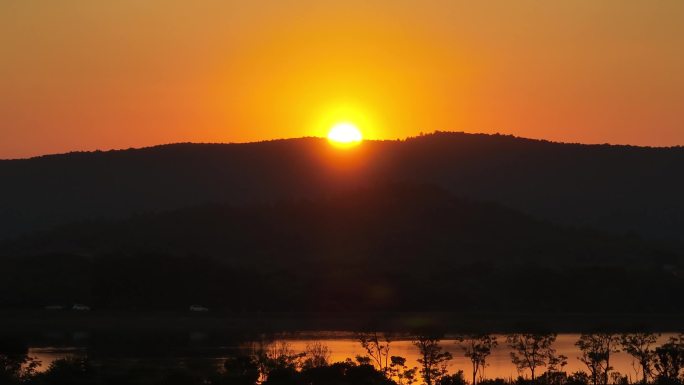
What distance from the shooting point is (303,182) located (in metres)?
184

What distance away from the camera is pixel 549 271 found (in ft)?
387

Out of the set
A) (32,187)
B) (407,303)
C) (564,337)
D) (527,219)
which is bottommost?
(564,337)

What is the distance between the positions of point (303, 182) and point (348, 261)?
6075cm

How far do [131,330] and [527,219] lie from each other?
7608cm

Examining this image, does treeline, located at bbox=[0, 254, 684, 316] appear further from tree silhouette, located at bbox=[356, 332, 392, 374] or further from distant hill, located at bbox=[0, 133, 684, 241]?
distant hill, located at bbox=[0, 133, 684, 241]

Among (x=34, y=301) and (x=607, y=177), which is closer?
(x=34, y=301)

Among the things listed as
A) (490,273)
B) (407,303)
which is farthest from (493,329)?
(490,273)

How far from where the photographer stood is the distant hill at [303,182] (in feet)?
566

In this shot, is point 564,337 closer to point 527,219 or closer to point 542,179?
point 527,219

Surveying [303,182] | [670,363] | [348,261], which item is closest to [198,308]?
[348,261]

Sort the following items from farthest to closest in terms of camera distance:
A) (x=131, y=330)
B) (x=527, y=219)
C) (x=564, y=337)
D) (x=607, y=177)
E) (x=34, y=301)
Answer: (x=607, y=177), (x=527, y=219), (x=34, y=301), (x=131, y=330), (x=564, y=337)

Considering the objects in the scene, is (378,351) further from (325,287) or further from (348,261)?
(348,261)

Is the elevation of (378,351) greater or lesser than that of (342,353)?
lesser

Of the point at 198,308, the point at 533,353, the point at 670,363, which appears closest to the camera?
the point at 670,363
